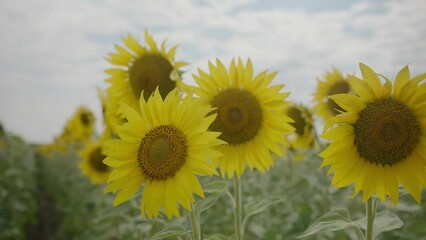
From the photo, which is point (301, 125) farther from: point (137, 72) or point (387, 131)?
point (387, 131)

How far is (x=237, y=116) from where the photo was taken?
278cm

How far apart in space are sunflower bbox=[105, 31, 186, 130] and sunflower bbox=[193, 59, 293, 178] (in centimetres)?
65

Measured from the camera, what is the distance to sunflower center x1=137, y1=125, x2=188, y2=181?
216cm

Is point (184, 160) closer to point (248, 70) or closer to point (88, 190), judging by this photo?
point (248, 70)

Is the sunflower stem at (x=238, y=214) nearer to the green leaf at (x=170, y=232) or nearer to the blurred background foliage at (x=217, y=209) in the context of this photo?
the blurred background foliage at (x=217, y=209)

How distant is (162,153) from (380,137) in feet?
3.57

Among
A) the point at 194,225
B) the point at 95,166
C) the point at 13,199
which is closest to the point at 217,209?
the point at 95,166

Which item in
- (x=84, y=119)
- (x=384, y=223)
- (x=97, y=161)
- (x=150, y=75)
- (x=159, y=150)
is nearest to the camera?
(x=159, y=150)

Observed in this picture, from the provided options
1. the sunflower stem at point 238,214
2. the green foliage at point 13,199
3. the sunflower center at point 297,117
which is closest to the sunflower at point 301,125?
the sunflower center at point 297,117

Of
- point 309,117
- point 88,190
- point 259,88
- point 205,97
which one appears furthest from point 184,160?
point 88,190

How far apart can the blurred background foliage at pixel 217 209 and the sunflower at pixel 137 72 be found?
86 centimetres

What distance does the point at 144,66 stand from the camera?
3.70m

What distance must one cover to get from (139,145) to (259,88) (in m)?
0.99

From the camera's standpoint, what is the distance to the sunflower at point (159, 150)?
7.00ft
